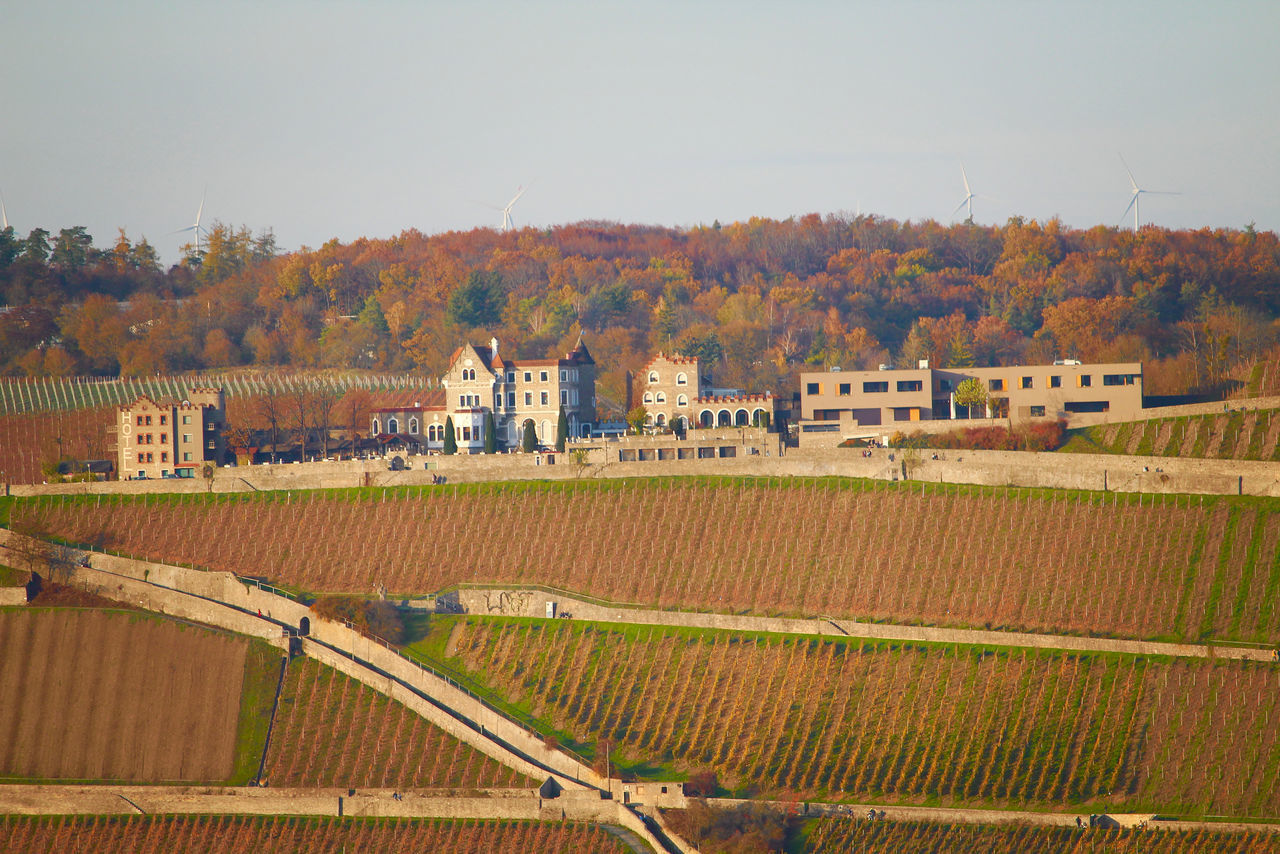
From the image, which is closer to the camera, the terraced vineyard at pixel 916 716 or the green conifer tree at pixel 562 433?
the terraced vineyard at pixel 916 716

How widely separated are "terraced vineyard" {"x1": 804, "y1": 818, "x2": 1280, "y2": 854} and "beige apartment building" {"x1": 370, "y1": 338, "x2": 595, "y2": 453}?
145 feet

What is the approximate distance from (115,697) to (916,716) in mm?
42501

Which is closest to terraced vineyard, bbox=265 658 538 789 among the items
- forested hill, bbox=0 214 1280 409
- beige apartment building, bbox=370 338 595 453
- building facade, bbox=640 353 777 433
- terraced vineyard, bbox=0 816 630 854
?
terraced vineyard, bbox=0 816 630 854

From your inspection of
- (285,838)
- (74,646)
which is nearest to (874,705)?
(285,838)

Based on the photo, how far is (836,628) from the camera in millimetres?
74188

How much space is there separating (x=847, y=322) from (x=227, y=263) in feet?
261

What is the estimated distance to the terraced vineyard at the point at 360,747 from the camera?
2749 inches

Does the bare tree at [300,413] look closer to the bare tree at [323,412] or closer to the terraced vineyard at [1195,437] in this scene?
the bare tree at [323,412]

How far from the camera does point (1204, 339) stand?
393 feet

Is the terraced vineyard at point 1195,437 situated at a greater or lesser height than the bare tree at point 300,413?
greater

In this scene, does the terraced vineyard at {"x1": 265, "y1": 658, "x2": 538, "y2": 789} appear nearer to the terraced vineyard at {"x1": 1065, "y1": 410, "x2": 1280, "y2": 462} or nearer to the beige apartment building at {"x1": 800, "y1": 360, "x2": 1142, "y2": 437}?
the beige apartment building at {"x1": 800, "y1": 360, "x2": 1142, "y2": 437}

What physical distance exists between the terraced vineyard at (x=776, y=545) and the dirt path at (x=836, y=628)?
3.17 feet

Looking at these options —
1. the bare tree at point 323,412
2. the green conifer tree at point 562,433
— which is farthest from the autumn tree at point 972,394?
the bare tree at point 323,412

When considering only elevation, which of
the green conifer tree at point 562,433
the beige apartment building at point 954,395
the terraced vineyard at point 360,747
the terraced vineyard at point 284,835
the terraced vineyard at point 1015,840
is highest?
the beige apartment building at point 954,395
